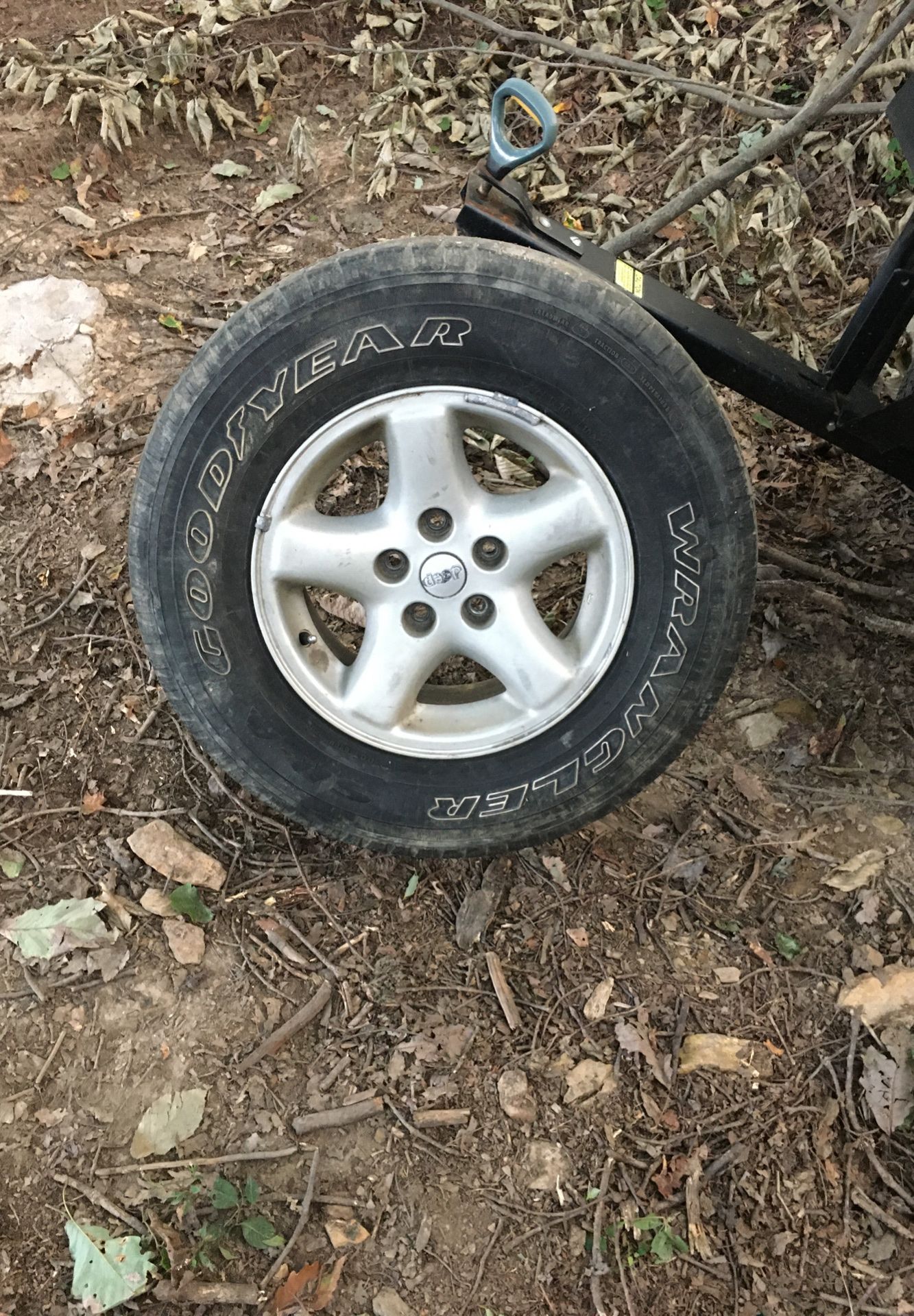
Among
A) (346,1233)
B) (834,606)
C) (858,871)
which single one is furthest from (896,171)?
(346,1233)

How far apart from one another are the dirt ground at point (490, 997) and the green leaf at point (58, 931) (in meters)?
0.04

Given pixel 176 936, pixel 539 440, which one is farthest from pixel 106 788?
pixel 539 440

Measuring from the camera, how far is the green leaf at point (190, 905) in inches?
101

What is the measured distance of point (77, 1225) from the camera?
6.98ft

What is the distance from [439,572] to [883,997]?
1.61 m

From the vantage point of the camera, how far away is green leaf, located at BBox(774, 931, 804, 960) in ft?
8.48

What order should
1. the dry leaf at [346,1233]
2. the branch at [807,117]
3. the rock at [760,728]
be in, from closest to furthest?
the dry leaf at [346,1233], the branch at [807,117], the rock at [760,728]

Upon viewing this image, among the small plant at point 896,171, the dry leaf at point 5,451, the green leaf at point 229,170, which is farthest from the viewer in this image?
the green leaf at point 229,170

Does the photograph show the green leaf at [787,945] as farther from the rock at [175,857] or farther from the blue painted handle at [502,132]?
the blue painted handle at [502,132]

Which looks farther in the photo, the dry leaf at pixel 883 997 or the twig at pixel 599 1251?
the dry leaf at pixel 883 997

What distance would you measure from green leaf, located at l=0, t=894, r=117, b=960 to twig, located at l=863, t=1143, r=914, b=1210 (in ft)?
6.43

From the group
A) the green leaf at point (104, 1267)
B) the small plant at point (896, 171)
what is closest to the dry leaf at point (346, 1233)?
the green leaf at point (104, 1267)

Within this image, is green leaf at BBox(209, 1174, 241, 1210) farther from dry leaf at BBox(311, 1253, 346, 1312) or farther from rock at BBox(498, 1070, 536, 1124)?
rock at BBox(498, 1070, 536, 1124)

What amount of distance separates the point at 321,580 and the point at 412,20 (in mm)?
4273
